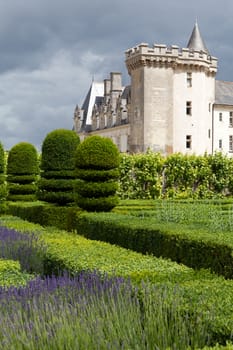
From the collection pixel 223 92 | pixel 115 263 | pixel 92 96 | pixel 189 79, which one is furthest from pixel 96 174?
pixel 92 96

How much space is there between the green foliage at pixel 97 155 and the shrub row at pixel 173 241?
10.4ft

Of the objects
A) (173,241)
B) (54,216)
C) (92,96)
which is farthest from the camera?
(92,96)

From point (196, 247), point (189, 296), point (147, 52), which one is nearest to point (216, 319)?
point (189, 296)

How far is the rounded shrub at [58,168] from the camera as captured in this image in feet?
57.1

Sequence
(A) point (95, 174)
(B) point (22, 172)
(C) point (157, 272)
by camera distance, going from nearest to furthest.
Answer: (C) point (157, 272) < (A) point (95, 174) < (B) point (22, 172)

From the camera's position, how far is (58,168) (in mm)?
17688

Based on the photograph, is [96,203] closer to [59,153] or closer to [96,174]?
[96,174]

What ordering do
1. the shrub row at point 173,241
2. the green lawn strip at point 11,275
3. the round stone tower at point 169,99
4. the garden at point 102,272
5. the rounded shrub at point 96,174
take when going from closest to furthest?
the garden at point 102,272
the green lawn strip at point 11,275
the shrub row at point 173,241
the rounded shrub at point 96,174
the round stone tower at point 169,99

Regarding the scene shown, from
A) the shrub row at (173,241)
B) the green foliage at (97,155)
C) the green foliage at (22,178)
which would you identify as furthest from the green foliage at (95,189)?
the green foliage at (22,178)

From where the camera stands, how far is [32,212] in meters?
18.0

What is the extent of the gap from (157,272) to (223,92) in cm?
5256

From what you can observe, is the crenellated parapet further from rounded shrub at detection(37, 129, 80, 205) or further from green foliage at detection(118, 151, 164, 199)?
rounded shrub at detection(37, 129, 80, 205)

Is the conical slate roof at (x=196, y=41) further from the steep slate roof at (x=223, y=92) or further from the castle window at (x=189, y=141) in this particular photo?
the castle window at (x=189, y=141)

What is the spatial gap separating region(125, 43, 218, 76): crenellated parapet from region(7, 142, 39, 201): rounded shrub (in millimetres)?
25986
